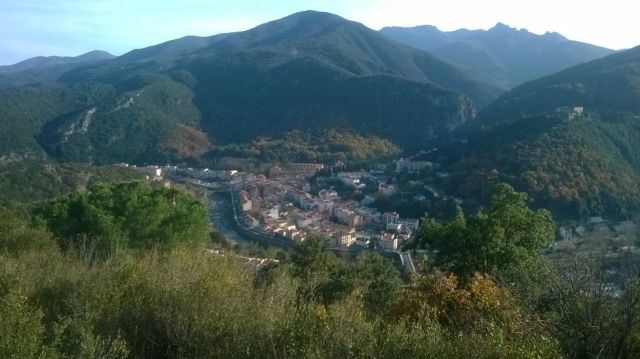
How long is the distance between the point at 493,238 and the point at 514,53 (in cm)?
13588

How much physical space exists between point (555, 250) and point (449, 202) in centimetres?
901

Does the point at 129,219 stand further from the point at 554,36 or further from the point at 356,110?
the point at 554,36

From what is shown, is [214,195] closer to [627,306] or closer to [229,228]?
[229,228]

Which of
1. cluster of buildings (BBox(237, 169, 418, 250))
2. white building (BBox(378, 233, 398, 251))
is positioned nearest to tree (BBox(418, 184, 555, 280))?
cluster of buildings (BBox(237, 169, 418, 250))

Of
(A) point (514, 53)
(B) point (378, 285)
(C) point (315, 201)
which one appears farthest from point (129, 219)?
(A) point (514, 53)

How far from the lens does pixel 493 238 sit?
9.38 m

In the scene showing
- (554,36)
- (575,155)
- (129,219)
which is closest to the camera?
(129,219)

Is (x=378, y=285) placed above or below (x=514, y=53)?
below

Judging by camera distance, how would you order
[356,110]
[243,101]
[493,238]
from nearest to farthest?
[493,238], [356,110], [243,101]

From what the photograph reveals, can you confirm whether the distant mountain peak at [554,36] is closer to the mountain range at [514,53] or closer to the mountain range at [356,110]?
the mountain range at [514,53]

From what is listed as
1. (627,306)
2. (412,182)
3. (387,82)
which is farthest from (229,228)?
(387,82)

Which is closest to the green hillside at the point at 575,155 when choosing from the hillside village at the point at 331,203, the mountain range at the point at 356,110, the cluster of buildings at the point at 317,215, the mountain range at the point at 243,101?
the mountain range at the point at 356,110

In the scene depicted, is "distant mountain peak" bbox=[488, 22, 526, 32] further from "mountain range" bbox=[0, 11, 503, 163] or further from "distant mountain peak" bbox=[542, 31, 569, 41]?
"mountain range" bbox=[0, 11, 503, 163]

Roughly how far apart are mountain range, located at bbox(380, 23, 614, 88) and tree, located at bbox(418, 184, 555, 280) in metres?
98.5
